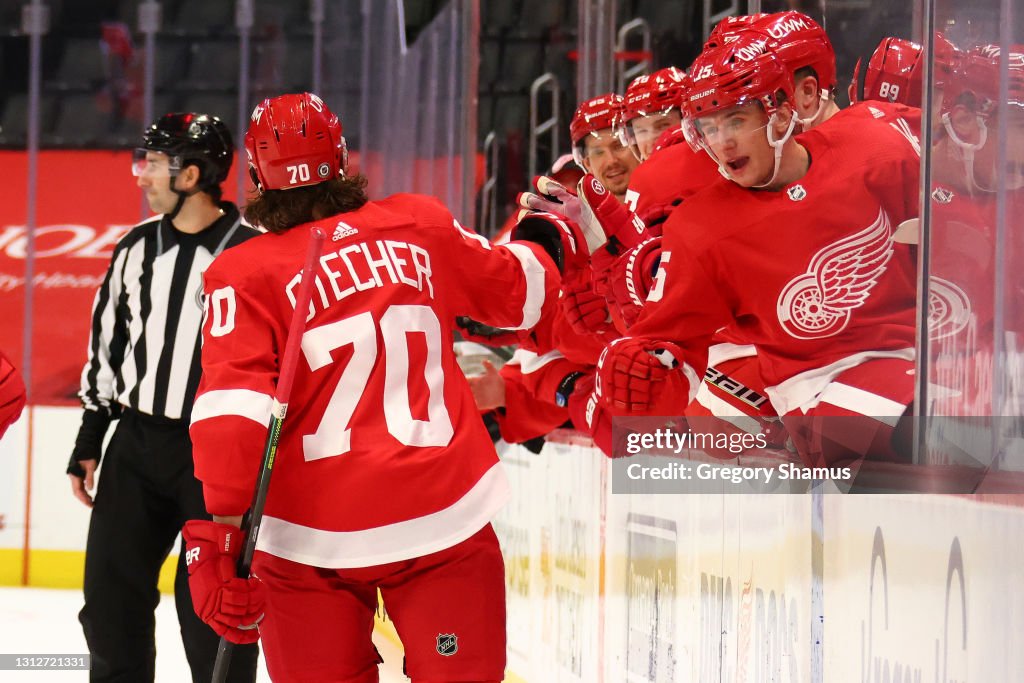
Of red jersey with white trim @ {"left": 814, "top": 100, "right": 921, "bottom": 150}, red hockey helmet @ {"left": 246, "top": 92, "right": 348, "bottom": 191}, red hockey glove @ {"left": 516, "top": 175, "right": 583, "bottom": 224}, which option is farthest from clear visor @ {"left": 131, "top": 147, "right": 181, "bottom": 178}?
red jersey with white trim @ {"left": 814, "top": 100, "right": 921, "bottom": 150}

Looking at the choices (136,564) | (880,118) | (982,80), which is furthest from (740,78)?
(136,564)

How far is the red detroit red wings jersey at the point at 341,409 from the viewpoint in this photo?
6.04 feet

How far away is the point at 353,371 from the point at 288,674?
1.36ft

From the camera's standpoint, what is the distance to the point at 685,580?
2285 mm

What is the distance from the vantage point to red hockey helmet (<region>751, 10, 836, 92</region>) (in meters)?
2.10

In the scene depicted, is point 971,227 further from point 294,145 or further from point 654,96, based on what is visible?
point 654,96

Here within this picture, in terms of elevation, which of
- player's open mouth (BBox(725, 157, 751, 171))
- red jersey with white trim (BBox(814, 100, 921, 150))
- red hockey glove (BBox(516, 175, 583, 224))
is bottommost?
red hockey glove (BBox(516, 175, 583, 224))

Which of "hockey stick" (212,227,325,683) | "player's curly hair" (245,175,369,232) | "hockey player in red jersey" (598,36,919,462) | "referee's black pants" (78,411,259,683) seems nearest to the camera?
"hockey stick" (212,227,325,683)

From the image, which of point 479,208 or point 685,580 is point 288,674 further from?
point 479,208

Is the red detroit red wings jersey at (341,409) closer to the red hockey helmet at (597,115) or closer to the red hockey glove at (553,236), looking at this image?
the red hockey glove at (553,236)

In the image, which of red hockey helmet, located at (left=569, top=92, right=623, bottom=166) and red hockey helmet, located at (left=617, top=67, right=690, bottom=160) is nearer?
red hockey helmet, located at (left=617, top=67, right=690, bottom=160)

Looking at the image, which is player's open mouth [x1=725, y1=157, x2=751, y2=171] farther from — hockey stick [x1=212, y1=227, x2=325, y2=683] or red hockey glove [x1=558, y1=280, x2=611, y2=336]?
hockey stick [x1=212, y1=227, x2=325, y2=683]

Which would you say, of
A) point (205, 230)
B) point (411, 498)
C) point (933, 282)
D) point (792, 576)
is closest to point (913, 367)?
point (933, 282)

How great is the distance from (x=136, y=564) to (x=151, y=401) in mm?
310
